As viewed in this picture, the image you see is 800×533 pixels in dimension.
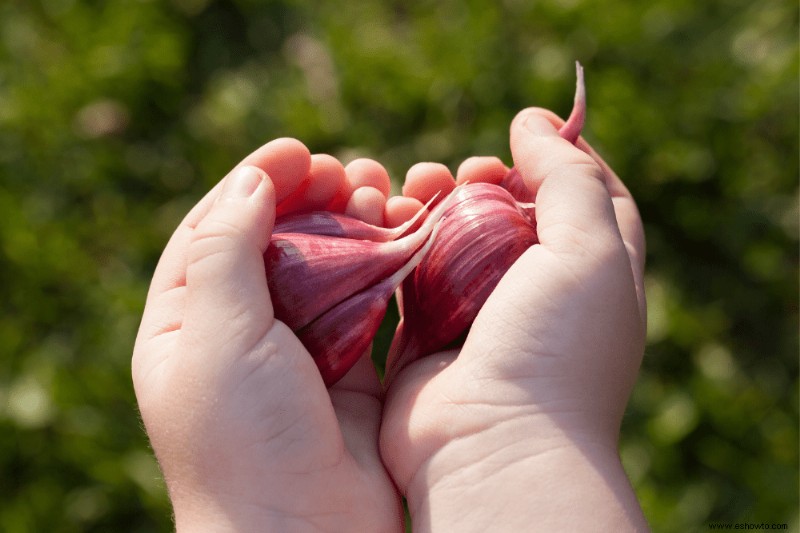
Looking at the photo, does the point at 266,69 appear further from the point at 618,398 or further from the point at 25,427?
the point at 618,398

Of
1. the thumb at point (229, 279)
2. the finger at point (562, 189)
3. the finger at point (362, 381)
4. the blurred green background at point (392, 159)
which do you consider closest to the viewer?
the thumb at point (229, 279)

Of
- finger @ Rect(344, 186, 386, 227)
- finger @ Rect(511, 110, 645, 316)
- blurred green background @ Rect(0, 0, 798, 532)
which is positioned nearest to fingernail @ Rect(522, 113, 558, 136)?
finger @ Rect(511, 110, 645, 316)

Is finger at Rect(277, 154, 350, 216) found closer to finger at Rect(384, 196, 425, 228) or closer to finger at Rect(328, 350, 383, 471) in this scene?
finger at Rect(384, 196, 425, 228)

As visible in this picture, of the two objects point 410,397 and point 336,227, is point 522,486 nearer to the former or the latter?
point 410,397

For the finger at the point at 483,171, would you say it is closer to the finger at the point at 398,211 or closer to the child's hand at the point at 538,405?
the finger at the point at 398,211

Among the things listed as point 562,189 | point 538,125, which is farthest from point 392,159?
point 562,189

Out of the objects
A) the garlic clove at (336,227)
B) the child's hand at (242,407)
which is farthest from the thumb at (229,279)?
the garlic clove at (336,227)
